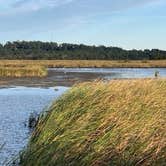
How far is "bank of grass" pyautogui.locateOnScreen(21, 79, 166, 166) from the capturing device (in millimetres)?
8961

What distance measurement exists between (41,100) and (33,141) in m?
19.6

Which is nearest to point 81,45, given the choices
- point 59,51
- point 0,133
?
point 59,51

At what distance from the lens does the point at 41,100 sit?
31.2 m

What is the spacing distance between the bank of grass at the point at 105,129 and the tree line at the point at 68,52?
14518cm

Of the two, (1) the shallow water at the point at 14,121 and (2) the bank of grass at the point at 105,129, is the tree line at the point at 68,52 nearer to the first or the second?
(1) the shallow water at the point at 14,121

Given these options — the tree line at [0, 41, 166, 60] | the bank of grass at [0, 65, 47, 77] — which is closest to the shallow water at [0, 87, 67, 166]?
the bank of grass at [0, 65, 47, 77]

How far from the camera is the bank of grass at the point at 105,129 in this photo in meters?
8.96

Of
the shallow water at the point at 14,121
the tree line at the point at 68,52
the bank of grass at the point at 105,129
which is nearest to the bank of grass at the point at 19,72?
the shallow water at the point at 14,121

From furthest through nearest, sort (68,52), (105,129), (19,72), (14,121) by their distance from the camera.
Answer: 1. (68,52)
2. (19,72)
3. (14,121)
4. (105,129)

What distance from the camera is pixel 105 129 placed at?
9.56 metres

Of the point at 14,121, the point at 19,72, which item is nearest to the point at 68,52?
the point at 19,72

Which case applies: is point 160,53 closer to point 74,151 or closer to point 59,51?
point 59,51

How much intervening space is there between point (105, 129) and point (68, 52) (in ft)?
541

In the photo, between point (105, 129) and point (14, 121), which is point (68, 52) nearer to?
point (14, 121)
